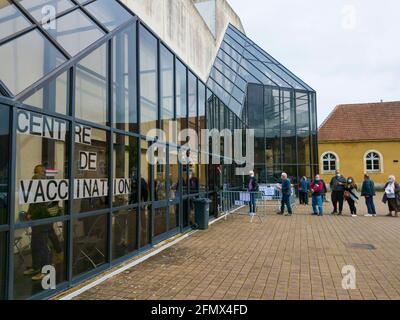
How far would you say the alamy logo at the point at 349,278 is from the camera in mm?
5262

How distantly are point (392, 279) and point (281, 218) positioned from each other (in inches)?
306

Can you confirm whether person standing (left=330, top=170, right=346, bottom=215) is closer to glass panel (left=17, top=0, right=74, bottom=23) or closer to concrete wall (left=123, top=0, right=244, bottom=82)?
concrete wall (left=123, top=0, right=244, bottom=82)

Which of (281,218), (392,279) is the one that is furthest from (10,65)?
(281,218)

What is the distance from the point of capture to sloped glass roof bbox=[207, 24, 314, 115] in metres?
19.7

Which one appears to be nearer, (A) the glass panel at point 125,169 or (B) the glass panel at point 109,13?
(A) the glass panel at point 125,169

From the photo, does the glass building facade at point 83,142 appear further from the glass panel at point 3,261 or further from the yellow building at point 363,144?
the yellow building at point 363,144

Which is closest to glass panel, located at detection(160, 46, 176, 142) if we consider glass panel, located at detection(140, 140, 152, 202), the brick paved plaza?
glass panel, located at detection(140, 140, 152, 202)

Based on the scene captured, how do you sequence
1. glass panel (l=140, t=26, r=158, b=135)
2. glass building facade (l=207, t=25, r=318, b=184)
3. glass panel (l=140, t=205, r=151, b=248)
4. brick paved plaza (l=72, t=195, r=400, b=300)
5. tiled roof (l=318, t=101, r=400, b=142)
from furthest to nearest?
tiled roof (l=318, t=101, r=400, b=142), glass building facade (l=207, t=25, r=318, b=184), glass panel (l=140, t=26, r=158, b=135), glass panel (l=140, t=205, r=151, b=248), brick paved plaza (l=72, t=195, r=400, b=300)

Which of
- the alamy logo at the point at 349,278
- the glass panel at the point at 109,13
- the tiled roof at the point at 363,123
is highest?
the tiled roof at the point at 363,123

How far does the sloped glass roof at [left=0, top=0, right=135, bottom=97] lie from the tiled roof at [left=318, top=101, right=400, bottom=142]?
3323 centimetres

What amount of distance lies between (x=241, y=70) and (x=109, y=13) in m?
16.8

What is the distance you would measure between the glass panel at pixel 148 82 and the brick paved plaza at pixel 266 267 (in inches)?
120

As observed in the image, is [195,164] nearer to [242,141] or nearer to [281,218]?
[281,218]

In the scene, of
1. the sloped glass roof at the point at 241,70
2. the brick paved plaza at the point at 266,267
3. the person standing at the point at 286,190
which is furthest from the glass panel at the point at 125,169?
the sloped glass roof at the point at 241,70
